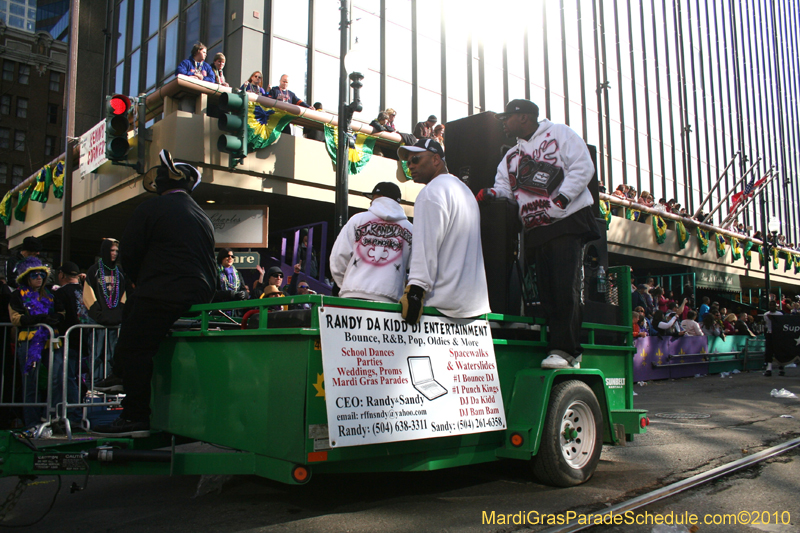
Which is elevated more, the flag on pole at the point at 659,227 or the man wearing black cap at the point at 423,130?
the man wearing black cap at the point at 423,130

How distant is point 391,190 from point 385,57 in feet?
54.0

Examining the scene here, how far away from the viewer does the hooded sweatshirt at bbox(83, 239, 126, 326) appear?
7211mm

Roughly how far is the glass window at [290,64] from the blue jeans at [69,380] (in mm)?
11524

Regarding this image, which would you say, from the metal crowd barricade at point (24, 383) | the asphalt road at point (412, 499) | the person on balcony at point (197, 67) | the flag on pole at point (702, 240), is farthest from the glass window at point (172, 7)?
the flag on pole at point (702, 240)

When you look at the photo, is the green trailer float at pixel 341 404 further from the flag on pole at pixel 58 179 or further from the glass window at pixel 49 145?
the glass window at pixel 49 145

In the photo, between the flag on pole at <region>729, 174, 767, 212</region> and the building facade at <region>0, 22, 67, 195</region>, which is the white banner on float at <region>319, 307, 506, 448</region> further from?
the building facade at <region>0, 22, 67, 195</region>

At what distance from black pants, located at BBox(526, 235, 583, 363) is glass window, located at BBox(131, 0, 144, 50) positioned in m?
22.0

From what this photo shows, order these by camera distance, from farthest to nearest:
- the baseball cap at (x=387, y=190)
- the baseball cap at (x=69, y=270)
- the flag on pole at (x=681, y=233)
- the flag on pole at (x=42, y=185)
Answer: the flag on pole at (x=681, y=233)
the flag on pole at (x=42, y=185)
the baseball cap at (x=69, y=270)
the baseball cap at (x=387, y=190)

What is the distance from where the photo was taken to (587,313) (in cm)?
506

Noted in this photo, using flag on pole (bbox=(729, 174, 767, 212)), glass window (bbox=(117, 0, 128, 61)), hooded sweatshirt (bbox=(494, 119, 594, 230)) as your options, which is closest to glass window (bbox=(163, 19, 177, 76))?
glass window (bbox=(117, 0, 128, 61))

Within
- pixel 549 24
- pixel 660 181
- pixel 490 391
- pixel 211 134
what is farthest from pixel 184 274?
pixel 660 181

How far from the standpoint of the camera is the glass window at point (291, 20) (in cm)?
1716

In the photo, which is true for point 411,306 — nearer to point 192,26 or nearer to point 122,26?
point 192,26

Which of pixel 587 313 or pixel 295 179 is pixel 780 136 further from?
pixel 587 313
